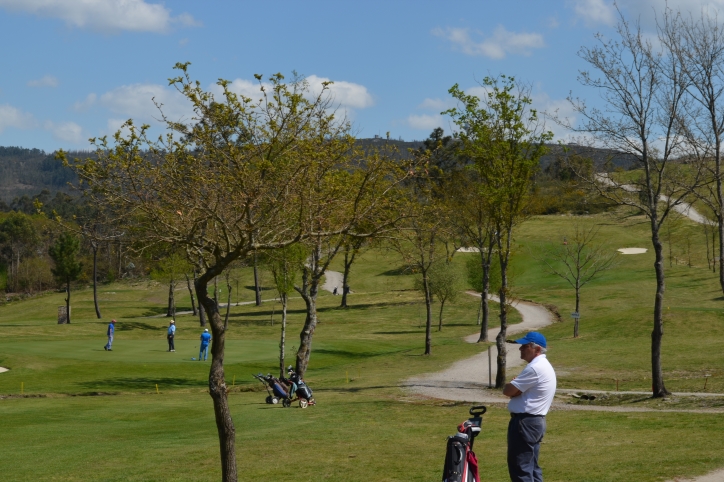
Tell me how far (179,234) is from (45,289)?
126m

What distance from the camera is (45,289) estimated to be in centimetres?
12644

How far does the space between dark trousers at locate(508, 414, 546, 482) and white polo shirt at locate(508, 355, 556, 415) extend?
0.10 m

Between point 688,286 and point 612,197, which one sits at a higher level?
point 612,197

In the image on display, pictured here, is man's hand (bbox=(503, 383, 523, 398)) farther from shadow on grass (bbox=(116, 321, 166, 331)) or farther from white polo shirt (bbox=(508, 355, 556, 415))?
shadow on grass (bbox=(116, 321, 166, 331))

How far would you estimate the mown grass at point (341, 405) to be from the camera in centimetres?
1459

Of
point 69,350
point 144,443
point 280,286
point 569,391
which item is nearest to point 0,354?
point 69,350

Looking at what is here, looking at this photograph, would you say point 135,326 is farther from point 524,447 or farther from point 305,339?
point 524,447

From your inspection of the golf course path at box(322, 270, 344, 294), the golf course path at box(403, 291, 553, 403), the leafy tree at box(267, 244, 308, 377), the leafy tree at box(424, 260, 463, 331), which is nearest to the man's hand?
the golf course path at box(403, 291, 553, 403)

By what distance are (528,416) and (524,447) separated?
1.13ft

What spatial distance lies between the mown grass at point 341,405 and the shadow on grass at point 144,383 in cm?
14

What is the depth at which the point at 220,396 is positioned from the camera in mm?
10938

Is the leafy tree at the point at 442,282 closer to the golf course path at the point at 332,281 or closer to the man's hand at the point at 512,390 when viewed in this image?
the golf course path at the point at 332,281

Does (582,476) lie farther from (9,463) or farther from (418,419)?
(9,463)

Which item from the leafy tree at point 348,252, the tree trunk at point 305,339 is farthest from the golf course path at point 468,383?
the leafy tree at point 348,252
